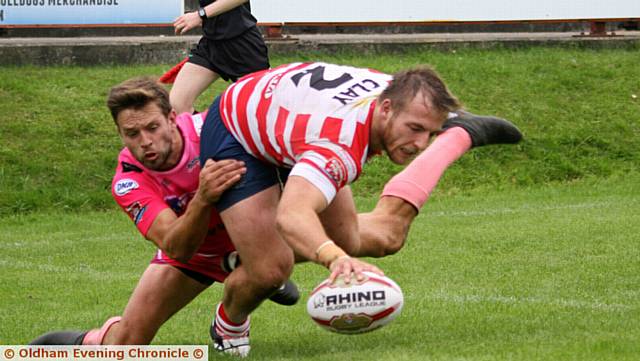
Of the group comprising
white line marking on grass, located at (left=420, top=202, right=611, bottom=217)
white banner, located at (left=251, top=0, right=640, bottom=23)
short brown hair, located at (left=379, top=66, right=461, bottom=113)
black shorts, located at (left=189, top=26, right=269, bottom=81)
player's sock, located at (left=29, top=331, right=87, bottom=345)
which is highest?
short brown hair, located at (left=379, top=66, right=461, bottom=113)

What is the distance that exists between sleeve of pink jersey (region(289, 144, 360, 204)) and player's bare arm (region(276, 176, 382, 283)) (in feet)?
0.10

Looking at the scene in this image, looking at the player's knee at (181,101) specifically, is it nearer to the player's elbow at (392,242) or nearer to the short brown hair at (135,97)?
the short brown hair at (135,97)

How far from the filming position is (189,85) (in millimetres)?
9289

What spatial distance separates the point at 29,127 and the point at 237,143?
29.0 feet

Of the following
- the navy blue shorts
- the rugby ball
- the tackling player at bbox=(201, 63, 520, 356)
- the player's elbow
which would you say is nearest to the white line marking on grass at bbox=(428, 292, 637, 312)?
the player's elbow

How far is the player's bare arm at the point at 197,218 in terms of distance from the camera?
5.90m

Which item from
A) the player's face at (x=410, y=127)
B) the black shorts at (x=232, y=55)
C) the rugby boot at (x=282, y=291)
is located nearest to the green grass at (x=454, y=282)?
the rugby boot at (x=282, y=291)

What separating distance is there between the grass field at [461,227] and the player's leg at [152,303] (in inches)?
17.2

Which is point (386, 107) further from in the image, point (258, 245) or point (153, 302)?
point (153, 302)

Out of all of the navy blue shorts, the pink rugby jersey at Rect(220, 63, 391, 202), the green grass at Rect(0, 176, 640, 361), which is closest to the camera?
the pink rugby jersey at Rect(220, 63, 391, 202)

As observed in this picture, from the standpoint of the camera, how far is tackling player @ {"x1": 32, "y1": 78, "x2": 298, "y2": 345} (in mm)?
6012

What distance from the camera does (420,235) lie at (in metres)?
10.8

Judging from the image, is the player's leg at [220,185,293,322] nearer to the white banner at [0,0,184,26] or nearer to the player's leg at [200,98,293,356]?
the player's leg at [200,98,293,356]

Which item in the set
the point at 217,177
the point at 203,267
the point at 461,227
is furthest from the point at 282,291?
the point at 461,227
